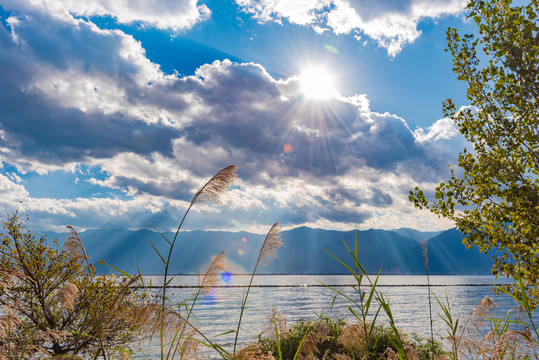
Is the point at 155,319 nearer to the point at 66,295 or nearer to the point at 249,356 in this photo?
the point at 249,356

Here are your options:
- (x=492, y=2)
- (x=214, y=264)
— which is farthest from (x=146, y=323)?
(x=492, y=2)

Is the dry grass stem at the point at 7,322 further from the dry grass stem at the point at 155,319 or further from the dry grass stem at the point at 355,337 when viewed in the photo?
the dry grass stem at the point at 355,337

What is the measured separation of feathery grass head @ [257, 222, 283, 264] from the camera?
3.94m

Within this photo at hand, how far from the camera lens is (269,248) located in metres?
3.97

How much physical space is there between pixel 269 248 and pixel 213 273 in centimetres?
78

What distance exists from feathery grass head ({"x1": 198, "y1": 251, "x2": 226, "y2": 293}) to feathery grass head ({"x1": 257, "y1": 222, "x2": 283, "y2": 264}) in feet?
1.71

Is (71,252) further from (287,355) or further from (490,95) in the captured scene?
(287,355)

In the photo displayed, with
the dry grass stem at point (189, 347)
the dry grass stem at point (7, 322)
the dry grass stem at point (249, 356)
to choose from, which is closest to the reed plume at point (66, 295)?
the dry grass stem at point (7, 322)

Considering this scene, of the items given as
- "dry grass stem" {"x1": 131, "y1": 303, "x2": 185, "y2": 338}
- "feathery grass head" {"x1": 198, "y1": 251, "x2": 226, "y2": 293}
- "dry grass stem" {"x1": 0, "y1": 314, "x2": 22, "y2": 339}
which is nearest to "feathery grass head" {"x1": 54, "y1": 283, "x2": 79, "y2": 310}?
"dry grass stem" {"x1": 0, "y1": 314, "x2": 22, "y2": 339}

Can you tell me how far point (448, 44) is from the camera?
1070 centimetres

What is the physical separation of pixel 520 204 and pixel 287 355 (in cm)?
1082

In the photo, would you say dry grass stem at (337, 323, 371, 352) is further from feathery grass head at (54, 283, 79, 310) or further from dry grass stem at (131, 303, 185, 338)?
feathery grass head at (54, 283, 79, 310)

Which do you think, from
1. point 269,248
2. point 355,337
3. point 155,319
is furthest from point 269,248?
point 355,337

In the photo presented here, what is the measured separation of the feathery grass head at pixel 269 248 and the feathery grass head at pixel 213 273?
1.71ft
